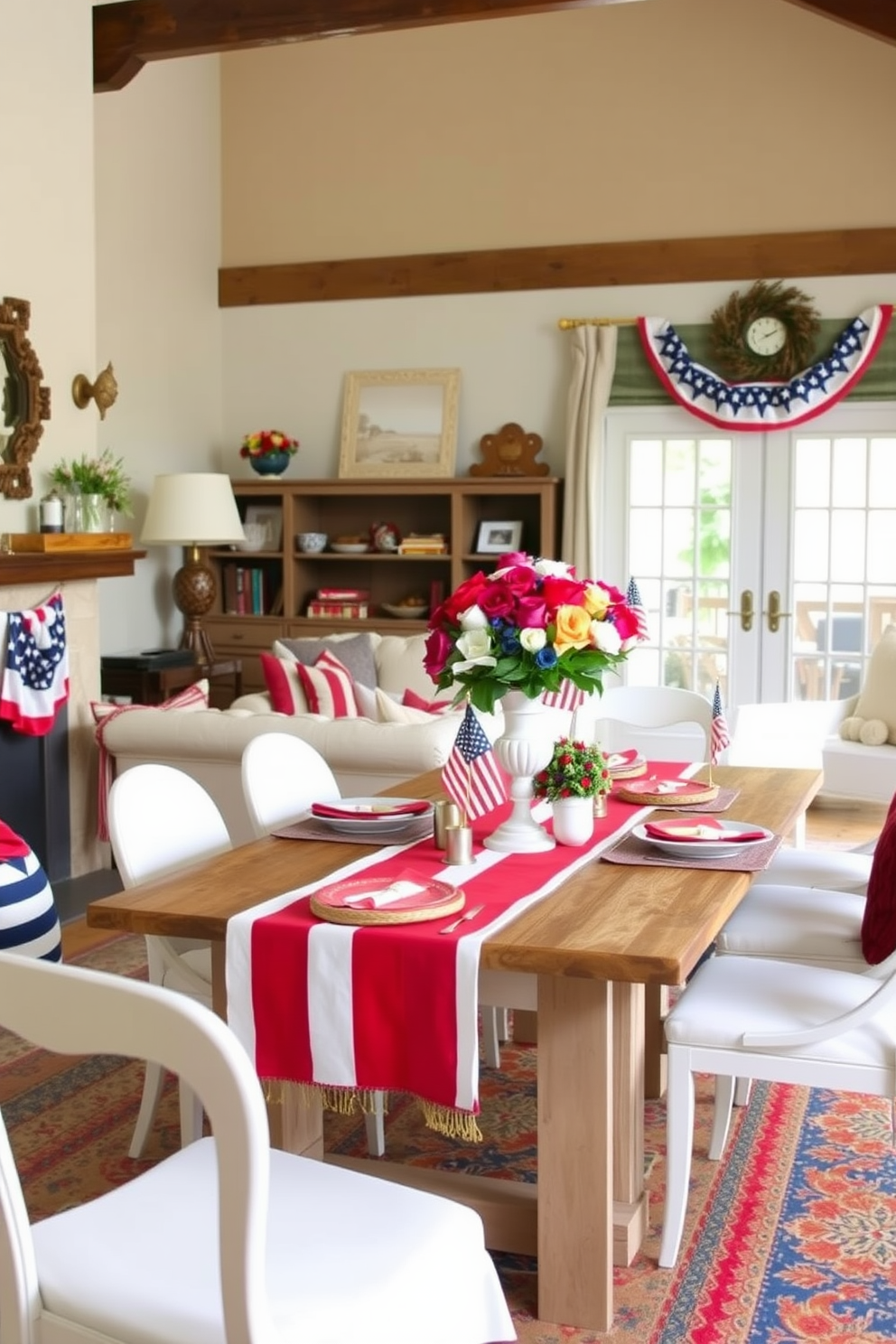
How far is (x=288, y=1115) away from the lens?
279cm

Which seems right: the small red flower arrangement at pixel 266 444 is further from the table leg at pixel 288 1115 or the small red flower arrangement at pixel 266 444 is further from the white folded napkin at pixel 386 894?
the white folded napkin at pixel 386 894

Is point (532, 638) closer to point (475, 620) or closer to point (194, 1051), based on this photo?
point (475, 620)

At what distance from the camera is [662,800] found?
11.3 feet

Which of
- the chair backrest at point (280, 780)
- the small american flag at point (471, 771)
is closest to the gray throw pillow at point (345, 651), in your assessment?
the chair backrest at point (280, 780)

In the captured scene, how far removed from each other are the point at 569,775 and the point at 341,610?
546 cm

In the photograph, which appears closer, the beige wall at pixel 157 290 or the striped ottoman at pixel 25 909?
the striped ottoman at pixel 25 909

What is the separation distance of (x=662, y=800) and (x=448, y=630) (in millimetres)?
804

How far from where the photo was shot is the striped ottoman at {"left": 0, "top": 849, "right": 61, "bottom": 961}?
13.0ft

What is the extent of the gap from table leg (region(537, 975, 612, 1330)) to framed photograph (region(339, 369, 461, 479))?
19.5 feet

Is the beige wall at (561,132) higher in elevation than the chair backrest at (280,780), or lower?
higher

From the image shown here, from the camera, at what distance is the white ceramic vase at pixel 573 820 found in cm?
297

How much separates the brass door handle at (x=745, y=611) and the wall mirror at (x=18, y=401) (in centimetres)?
385

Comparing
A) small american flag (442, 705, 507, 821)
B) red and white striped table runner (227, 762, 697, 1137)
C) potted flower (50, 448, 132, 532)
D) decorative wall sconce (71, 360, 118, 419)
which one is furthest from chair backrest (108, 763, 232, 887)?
decorative wall sconce (71, 360, 118, 419)

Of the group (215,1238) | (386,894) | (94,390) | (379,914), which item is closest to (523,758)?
(386,894)
